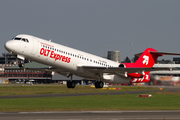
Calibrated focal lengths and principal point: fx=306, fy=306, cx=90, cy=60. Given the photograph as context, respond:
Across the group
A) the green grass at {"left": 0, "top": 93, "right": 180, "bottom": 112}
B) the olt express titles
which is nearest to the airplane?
the olt express titles

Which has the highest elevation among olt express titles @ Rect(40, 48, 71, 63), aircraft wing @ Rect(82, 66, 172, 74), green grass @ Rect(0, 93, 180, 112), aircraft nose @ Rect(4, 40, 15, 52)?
aircraft nose @ Rect(4, 40, 15, 52)

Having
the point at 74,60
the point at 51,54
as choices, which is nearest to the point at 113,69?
the point at 74,60

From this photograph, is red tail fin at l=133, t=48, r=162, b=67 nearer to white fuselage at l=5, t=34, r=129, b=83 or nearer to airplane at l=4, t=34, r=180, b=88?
airplane at l=4, t=34, r=180, b=88

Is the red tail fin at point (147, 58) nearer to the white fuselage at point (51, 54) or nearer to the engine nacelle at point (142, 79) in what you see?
the engine nacelle at point (142, 79)

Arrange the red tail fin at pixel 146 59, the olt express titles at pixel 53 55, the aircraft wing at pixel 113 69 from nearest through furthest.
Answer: the olt express titles at pixel 53 55 < the aircraft wing at pixel 113 69 < the red tail fin at pixel 146 59

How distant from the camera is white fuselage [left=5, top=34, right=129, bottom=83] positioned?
119ft

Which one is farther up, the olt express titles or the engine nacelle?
the olt express titles

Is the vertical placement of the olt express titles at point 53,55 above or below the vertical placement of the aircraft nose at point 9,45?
below

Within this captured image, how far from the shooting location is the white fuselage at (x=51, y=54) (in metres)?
36.2

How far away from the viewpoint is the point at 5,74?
195000 mm

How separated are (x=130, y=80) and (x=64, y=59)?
13.7 meters

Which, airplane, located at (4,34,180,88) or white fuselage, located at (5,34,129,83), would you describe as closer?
white fuselage, located at (5,34,129,83)

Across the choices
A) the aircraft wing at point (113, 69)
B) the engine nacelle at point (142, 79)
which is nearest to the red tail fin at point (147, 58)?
the engine nacelle at point (142, 79)

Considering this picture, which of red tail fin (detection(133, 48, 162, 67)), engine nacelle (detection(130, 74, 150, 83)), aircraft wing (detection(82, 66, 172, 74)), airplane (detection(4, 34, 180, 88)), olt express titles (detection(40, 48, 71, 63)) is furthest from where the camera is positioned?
red tail fin (detection(133, 48, 162, 67))
